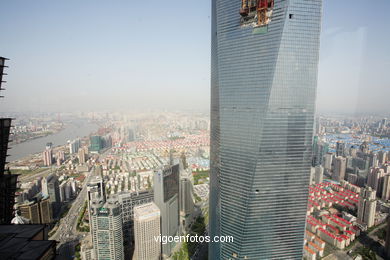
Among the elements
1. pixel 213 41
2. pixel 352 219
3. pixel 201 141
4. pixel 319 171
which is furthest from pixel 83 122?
pixel 352 219

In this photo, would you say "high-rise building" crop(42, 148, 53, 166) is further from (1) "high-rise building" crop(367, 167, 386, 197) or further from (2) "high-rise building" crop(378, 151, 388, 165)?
(2) "high-rise building" crop(378, 151, 388, 165)

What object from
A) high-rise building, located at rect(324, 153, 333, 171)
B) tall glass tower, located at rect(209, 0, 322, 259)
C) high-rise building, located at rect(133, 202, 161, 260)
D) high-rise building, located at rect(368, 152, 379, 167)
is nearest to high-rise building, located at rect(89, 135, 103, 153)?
high-rise building, located at rect(133, 202, 161, 260)

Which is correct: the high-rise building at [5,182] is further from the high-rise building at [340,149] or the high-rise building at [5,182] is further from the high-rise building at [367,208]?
the high-rise building at [340,149]

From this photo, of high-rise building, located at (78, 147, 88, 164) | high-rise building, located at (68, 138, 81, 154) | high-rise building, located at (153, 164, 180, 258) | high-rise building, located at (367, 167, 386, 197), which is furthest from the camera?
high-rise building, located at (68, 138, 81, 154)

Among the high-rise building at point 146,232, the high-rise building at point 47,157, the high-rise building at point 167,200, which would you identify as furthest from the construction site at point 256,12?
the high-rise building at point 47,157

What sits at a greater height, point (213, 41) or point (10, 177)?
point (213, 41)

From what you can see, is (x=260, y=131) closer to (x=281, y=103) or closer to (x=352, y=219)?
(x=281, y=103)

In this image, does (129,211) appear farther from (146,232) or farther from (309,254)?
(309,254)
